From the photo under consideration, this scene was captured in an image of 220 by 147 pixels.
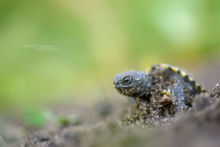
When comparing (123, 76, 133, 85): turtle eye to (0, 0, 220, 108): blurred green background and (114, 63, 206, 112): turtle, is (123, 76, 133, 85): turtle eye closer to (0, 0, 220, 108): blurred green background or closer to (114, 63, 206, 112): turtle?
(114, 63, 206, 112): turtle

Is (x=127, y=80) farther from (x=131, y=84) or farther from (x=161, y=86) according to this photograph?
(x=161, y=86)

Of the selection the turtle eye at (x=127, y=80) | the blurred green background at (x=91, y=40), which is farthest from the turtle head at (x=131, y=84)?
the blurred green background at (x=91, y=40)

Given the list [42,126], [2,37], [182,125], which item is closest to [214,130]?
[182,125]

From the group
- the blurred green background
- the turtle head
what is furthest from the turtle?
the blurred green background

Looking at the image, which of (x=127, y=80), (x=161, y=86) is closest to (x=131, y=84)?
(x=127, y=80)

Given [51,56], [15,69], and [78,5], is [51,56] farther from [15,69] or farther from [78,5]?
[78,5]
